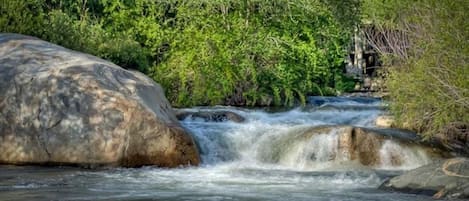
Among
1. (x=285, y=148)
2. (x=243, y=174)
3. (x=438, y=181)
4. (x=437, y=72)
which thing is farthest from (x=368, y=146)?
(x=438, y=181)

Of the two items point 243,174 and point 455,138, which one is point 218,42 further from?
point 243,174

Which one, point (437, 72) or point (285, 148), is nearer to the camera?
point (437, 72)

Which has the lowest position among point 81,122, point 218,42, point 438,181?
point 438,181

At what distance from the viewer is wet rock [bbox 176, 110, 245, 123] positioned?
60.3 feet

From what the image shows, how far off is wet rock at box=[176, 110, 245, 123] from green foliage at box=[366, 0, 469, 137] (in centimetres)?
403

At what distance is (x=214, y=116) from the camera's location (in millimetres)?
18469

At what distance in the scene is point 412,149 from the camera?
50.9 ft

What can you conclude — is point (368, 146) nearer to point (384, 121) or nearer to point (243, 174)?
point (243, 174)

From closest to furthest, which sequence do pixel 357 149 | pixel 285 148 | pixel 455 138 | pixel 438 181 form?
pixel 438 181
pixel 357 149
pixel 285 148
pixel 455 138

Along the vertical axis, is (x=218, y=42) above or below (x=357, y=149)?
above

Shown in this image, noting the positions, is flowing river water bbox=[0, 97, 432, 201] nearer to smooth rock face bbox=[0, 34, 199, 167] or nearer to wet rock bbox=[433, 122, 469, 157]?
smooth rock face bbox=[0, 34, 199, 167]

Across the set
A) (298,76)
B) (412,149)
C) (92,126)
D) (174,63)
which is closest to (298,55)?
(298,76)

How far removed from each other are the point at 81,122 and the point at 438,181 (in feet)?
21.4

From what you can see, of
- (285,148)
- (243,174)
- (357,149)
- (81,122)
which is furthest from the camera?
(285,148)
